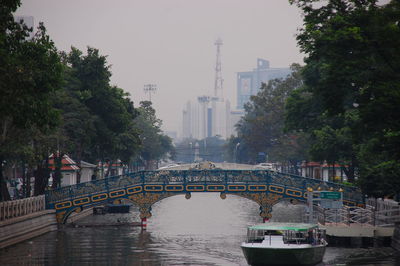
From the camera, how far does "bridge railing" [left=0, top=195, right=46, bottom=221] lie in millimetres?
56513

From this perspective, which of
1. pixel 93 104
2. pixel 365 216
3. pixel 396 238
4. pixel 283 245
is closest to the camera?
pixel 283 245

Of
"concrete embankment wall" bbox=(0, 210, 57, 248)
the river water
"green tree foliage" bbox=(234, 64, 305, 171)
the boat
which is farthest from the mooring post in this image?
"green tree foliage" bbox=(234, 64, 305, 171)

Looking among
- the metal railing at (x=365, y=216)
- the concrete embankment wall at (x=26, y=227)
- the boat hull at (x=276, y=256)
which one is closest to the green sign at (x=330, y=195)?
the metal railing at (x=365, y=216)

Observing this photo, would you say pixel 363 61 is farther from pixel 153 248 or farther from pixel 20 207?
pixel 20 207

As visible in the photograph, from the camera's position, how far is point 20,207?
60.7m

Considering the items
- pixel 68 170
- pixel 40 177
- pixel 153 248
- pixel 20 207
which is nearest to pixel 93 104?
pixel 68 170

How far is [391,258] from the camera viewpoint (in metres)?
48.9

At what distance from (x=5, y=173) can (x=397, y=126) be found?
50430mm

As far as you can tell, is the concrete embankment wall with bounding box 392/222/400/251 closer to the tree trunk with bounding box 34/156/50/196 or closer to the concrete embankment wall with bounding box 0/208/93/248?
the concrete embankment wall with bounding box 0/208/93/248

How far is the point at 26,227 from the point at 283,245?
2362cm

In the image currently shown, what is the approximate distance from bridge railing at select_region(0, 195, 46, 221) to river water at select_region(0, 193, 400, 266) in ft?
7.63

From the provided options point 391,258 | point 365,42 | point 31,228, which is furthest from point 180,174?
point 365,42

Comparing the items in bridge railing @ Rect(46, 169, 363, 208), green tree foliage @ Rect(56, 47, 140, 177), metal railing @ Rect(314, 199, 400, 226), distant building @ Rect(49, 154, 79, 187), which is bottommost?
metal railing @ Rect(314, 199, 400, 226)

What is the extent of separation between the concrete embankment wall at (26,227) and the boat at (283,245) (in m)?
17.5
